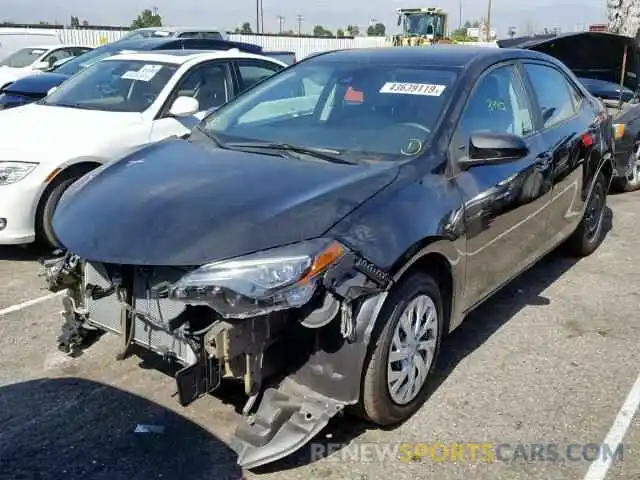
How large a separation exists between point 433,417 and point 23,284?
10.4ft

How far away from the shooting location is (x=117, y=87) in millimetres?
6184

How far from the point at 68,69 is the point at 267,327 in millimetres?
8980

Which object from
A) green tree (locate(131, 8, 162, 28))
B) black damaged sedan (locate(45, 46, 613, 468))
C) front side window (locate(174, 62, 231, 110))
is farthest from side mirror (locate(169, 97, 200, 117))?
green tree (locate(131, 8, 162, 28))

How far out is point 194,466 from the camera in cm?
282

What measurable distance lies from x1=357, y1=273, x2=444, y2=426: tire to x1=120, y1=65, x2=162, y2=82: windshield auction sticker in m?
4.06

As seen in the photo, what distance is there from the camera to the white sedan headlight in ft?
16.3

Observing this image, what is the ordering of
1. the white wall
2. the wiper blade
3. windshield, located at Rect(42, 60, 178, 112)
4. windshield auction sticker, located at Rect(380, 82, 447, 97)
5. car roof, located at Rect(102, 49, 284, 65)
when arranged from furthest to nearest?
1. the white wall
2. car roof, located at Rect(102, 49, 284, 65)
3. windshield, located at Rect(42, 60, 178, 112)
4. windshield auction sticker, located at Rect(380, 82, 447, 97)
5. the wiper blade

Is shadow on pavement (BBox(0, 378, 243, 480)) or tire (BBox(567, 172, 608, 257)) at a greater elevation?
tire (BBox(567, 172, 608, 257))

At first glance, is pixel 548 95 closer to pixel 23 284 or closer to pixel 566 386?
pixel 566 386

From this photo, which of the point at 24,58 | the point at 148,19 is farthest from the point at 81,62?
the point at 148,19

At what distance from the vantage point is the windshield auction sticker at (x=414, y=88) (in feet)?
11.8

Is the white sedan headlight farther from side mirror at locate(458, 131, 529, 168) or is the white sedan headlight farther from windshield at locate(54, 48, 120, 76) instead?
windshield at locate(54, 48, 120, 76)

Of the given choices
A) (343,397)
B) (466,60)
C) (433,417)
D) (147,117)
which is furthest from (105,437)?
(147,117)

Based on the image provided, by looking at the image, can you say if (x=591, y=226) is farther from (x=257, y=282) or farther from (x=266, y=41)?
(x=266, y=41)
